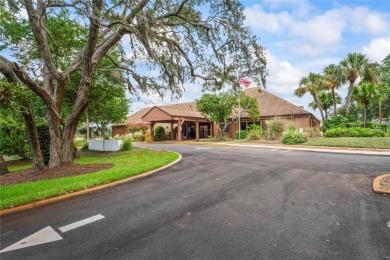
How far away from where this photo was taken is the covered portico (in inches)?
1112

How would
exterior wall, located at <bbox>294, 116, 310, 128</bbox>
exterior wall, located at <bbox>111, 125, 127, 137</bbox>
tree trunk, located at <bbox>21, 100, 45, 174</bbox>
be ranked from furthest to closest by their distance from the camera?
exterior wall, located at <bbox>111, 125, 127, 137</bbox> < exterior wall, located at <bbox>294, 116, 310, 128</bbox> < tree trunk, located at <bbox>21, 100, 45, 174</bbox>

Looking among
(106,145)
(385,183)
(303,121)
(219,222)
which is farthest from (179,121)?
(219,222)

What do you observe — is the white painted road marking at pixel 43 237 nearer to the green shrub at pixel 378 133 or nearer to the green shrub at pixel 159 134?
the green shrub at pixel 378 133

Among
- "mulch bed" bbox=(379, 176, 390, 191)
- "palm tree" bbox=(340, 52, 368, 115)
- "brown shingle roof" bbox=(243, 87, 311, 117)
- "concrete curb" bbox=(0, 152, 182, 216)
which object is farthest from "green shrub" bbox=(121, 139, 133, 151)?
"palm tree" bbox=(340, 52, 368, 115)

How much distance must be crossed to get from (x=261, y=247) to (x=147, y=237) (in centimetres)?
178

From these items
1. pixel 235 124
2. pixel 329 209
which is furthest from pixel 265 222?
pixel 235 124

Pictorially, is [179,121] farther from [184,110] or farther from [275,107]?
[275,107]

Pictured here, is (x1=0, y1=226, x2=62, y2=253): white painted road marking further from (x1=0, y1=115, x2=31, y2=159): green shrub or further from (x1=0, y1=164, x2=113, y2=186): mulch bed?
(x1=0, y1=115, x2=31, y2=159): green shrub

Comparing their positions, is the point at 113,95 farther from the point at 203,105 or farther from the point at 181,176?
the point at 203,105

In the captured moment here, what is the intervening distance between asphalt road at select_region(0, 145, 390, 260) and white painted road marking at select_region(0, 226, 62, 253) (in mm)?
88

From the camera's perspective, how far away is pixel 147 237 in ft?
11.9

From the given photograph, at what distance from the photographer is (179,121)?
91.7ft

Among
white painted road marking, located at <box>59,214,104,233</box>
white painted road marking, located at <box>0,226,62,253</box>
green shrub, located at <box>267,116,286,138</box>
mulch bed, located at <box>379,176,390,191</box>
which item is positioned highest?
green shrub, located at <box>267,116,286,138</box>

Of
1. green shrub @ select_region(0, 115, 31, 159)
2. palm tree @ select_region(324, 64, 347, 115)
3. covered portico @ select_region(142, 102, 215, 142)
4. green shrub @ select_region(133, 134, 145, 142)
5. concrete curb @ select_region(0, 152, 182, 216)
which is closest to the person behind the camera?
concrete curb @ select_region(0, 152, 182, 216)
